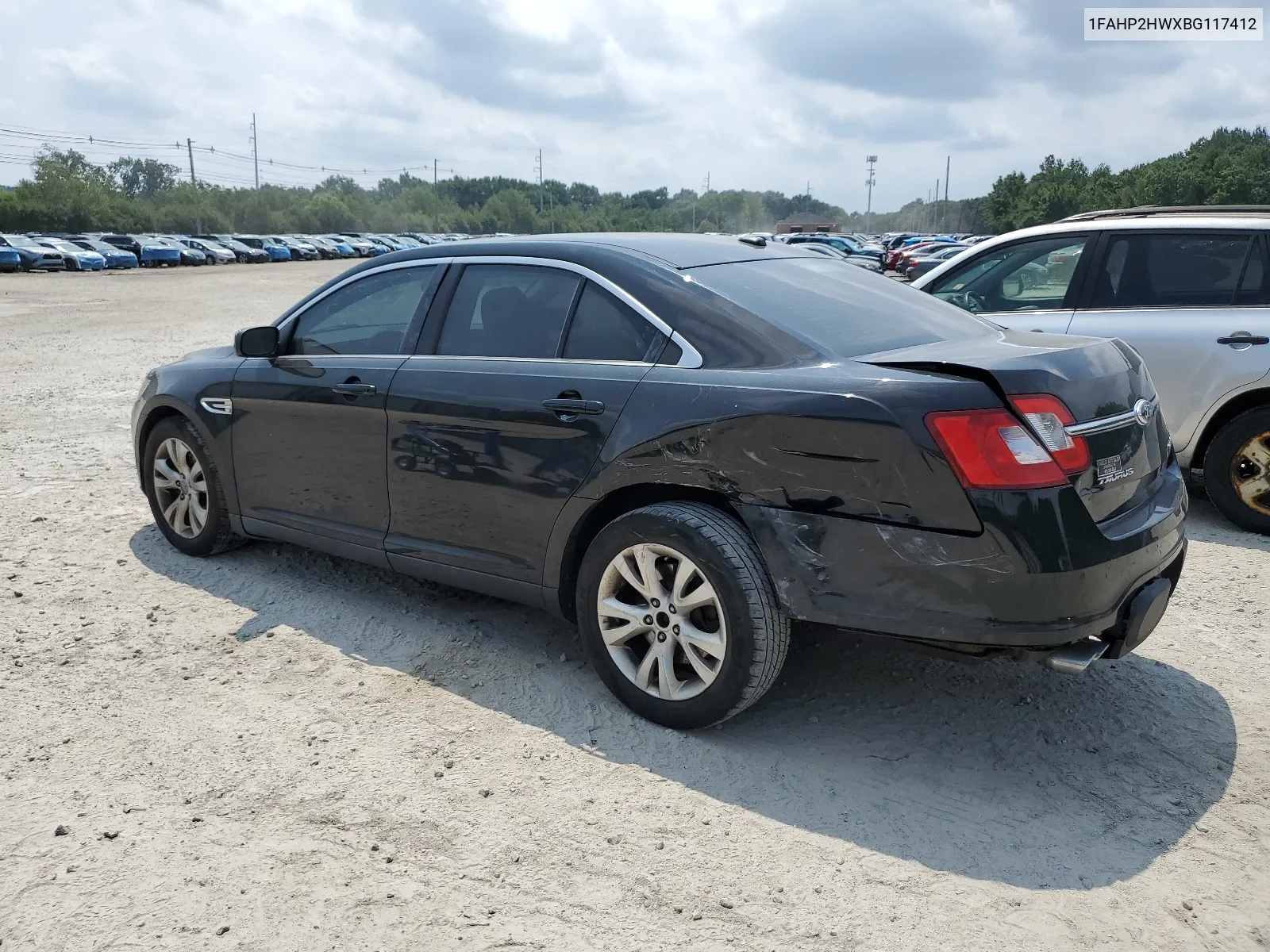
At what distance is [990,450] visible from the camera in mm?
3020

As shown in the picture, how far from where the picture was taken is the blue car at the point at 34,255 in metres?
40.2


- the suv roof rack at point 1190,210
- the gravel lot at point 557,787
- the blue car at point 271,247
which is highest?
the suv roof rack at point 1190,210

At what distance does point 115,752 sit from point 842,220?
18018 cm

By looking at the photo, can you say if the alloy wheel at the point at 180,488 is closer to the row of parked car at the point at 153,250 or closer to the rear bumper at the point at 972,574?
the rear bumper at the point at 972,574

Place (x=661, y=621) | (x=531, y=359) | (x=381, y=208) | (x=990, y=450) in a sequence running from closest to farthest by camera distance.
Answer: (x=990, y=450) < (x=661, y=621) < (x=531, y=359) < (x=381, y=208)

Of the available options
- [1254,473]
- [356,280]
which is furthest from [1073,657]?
[1254,473]

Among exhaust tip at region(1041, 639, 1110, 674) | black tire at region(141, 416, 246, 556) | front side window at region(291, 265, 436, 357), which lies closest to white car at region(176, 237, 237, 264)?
black tire at region(141, 416, 246, 556)

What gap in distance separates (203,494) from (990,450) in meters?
3.92

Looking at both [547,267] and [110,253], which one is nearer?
[547,267]

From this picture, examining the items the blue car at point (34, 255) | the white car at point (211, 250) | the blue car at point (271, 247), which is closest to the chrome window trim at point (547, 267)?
the blue car at point (34, 255)

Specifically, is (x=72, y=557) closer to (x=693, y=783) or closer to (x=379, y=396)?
(x=379, y=396)

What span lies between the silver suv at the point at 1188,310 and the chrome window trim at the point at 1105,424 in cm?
261

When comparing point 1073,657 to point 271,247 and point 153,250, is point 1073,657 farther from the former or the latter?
point 271,247

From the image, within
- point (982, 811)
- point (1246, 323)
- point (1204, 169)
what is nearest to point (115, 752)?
point (982, 811)
